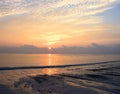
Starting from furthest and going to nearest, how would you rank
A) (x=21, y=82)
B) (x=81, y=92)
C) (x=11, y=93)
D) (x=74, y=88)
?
1. (x=21, y=82)
2. (x=74, y=88)
3. (x=81, y=92)
4. (x=11, y=93)

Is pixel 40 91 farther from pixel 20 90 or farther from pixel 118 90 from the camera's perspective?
pixel 118 90

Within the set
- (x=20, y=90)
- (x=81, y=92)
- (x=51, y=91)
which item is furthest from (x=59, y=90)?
(x=20, y=90)

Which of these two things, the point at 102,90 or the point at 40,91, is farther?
the point at 102,90

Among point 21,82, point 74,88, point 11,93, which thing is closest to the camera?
point 11,93

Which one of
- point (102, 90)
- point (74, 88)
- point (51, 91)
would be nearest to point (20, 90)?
point (51, 91)

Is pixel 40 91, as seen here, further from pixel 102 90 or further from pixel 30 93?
pixel 102 90

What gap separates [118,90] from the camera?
71.7 feet

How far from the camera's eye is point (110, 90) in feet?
71.9

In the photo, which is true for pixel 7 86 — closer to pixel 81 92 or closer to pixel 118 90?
pixel 81 92

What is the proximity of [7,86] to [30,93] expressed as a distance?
3723 millimetres

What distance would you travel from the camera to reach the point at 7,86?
21906 millimetres

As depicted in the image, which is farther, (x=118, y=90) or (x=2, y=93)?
(x=118, y=90)

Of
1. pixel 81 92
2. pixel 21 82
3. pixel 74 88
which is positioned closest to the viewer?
pixel 81 92

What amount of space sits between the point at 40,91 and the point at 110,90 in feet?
24.6
